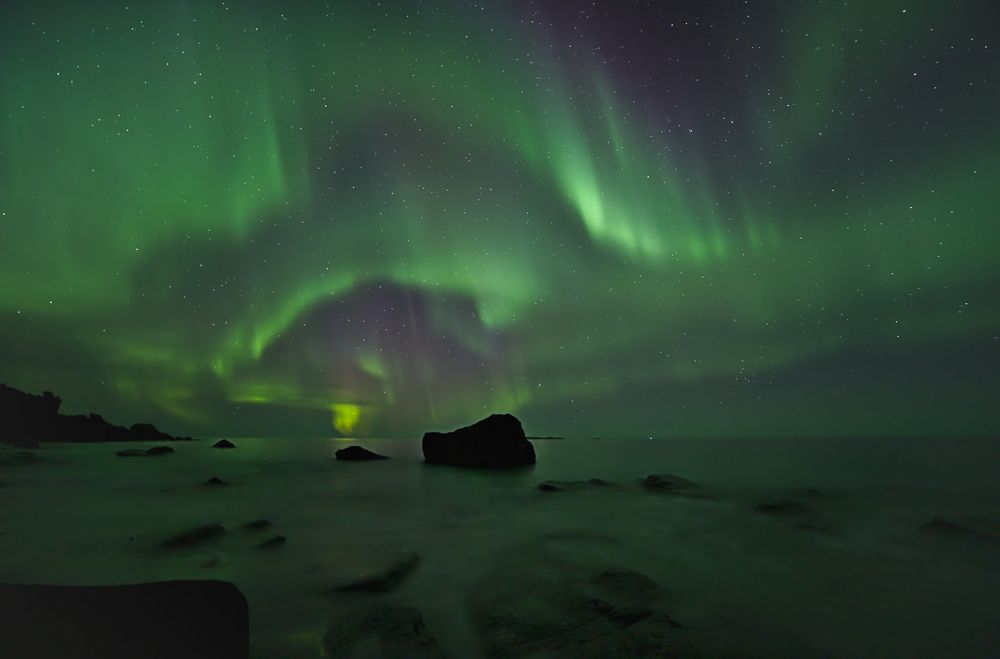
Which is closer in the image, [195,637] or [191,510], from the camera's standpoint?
[195,637]

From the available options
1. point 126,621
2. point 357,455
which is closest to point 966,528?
point 126,621

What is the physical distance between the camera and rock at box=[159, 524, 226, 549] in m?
10.5

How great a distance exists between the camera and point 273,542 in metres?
10.9

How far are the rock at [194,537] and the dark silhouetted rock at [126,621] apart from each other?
248 inches

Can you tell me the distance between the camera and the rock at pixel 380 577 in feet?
25.8

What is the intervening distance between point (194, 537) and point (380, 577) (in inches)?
241

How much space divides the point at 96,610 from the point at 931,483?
43536 mm

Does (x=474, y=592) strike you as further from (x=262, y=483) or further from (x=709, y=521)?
(x=262, y=483)

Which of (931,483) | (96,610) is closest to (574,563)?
(96,610)

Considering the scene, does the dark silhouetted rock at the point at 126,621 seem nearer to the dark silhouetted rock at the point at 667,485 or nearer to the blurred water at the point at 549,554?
the blurred water at the point at 549,554

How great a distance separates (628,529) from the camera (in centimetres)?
1341

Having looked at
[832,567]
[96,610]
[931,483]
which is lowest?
[931,483]

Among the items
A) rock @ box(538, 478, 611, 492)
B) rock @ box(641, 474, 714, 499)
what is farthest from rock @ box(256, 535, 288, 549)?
rock @ box(641, 474, 714, 499)

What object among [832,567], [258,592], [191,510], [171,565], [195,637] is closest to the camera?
[195,637]
